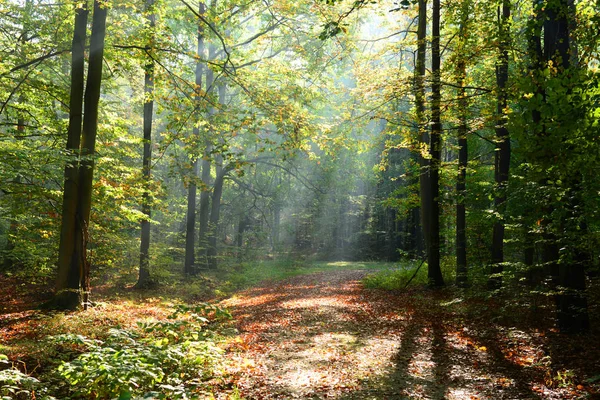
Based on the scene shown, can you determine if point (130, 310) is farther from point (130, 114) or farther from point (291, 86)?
point (130, 114)

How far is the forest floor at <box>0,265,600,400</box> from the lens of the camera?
5.20 meters

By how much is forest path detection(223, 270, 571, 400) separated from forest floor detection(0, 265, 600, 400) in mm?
17

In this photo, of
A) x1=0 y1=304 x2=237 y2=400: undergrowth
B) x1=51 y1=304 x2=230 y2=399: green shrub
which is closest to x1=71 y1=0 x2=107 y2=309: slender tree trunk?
x1=0 y1=304 x2=237 y2=400: undergrowth

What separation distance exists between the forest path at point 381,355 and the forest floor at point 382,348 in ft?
0.06

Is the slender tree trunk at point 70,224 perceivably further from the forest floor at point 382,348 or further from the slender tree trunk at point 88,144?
A: the forest floor at point 382,348

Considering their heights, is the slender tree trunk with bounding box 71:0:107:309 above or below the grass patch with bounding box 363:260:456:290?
above

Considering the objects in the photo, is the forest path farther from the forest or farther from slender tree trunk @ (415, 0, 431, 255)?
slender tree trunk @ (415, 0, 431, 255)

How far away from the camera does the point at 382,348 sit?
7078 mm

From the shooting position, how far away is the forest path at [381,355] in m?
5.20

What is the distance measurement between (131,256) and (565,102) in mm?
15070

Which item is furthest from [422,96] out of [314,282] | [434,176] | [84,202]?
[314,282]

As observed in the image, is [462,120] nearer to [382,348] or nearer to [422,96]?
[422,96]

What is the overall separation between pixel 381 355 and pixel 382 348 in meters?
0.42

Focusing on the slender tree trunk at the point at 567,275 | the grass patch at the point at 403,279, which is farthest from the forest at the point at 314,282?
the grass patch at the point at 403,279
